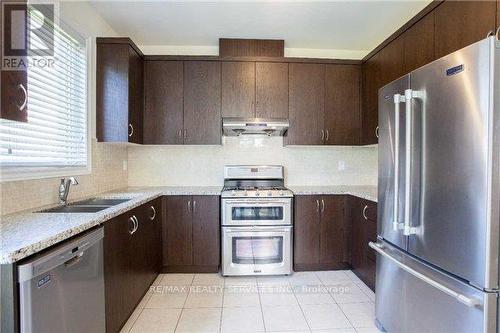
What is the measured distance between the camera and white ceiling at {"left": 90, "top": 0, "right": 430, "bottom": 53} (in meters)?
2.42

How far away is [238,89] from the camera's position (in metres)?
3.06

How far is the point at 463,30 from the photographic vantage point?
5.30ft

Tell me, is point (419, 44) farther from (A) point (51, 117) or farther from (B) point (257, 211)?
(A) point (51, 117)

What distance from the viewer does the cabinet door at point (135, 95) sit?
263 cm

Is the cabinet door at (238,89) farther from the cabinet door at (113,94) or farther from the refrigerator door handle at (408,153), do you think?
the refrigerator door handle at (408,153)

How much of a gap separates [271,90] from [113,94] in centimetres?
165

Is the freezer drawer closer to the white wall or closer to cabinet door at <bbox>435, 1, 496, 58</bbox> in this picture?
cabinet door at <bbox>435, 1, 496, 58</bbox>

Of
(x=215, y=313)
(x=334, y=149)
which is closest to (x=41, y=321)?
(x=215, y=313)

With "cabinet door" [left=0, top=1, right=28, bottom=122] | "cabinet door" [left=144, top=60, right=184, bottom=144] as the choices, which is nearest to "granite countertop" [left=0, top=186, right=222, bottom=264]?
"cabinet door" [left=0, top=1, right=28, bottom=122]

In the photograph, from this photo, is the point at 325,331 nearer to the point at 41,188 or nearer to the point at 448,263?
the point at 448,263

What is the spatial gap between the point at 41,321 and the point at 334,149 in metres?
3.17

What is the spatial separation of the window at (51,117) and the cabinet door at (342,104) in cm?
251

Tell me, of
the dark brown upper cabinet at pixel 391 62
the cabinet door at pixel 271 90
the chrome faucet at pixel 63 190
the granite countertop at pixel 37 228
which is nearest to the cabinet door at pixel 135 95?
the chrome faucet at pixel 63 190

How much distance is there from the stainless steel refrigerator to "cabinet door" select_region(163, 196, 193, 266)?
6.16ft
